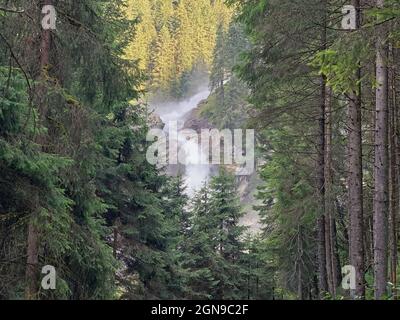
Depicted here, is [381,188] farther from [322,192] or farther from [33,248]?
Result: [322,192]

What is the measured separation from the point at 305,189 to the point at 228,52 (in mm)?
62033

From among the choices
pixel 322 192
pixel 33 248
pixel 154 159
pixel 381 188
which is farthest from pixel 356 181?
pixel 154 159

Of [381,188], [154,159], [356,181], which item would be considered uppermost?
[154,159]

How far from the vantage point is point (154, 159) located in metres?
18.5

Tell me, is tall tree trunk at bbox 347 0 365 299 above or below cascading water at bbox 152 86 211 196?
below

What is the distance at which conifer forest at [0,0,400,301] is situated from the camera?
296 inches

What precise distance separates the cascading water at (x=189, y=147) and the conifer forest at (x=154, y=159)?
3858 centimetres

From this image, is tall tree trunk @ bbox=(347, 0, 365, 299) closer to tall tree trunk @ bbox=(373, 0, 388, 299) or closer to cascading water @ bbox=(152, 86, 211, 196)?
tall tree trunk @ bbox=(373, 0, 388, 299)

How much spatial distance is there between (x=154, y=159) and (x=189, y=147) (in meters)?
54.3

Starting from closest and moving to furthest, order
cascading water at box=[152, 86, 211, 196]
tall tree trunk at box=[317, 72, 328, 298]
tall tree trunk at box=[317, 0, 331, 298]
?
1. tall tree trunk at box=[317, 0, 331, 298]
2. tall tree trunk at box=[317, 72, 328, 298]
3. cascading water at box=[152, 86, 211, 196]

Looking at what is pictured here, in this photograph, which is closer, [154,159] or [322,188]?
[322,188]

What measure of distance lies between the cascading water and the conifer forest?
38576 mm

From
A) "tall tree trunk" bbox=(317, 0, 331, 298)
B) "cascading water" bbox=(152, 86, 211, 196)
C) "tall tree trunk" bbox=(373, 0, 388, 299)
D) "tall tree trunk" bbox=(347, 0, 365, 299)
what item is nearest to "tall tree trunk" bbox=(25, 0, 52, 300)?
"tall tree trunk" bbox=(373, 0, 388, 299)

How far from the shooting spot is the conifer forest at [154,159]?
7508mm
